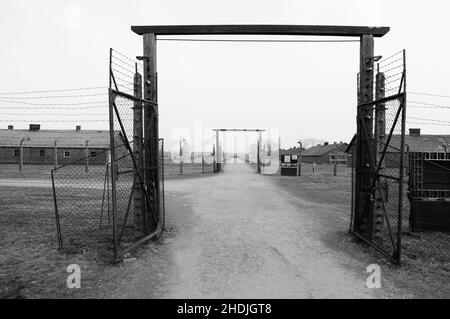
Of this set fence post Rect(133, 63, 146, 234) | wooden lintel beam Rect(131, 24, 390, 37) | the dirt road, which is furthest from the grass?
wooden lintel beam Rect(131, 24, 390, 37)

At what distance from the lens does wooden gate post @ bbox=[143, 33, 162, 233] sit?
786 centimetres

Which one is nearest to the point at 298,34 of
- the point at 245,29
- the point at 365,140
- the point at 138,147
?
the point at 245,29

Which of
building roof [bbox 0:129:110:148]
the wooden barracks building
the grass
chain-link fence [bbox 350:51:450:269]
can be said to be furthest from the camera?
building roof [bbox 0:129:110:148]

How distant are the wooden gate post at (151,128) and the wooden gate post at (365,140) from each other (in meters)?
5.22

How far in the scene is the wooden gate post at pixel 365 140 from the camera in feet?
24.7

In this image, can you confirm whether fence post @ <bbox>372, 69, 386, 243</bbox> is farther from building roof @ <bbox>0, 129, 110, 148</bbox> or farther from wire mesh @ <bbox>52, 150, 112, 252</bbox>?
building roof @ <bbox>0, 129, 110, 148</bbox>

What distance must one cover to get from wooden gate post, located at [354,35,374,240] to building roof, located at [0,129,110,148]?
128ft

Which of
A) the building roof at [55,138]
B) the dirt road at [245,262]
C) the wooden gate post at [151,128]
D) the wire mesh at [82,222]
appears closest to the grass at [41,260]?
the wire mesh at [82,222]

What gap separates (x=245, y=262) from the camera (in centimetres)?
608

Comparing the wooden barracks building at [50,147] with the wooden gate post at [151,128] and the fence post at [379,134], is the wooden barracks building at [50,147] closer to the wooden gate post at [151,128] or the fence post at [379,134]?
the wooden gate post at [151,128]

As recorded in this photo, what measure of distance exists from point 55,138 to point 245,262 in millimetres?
45187

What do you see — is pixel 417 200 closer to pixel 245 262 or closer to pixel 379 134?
pixel 379 134
